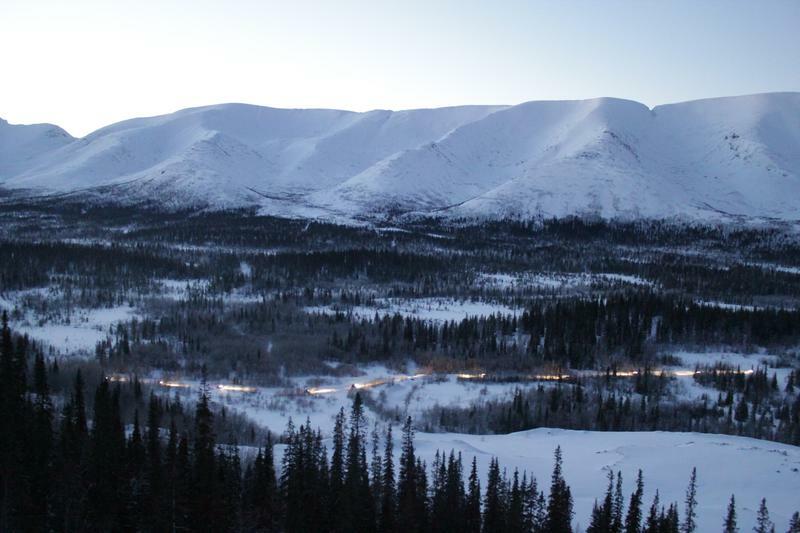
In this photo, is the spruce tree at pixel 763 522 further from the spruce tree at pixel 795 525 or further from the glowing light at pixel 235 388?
the glowing light at pixel 235 388

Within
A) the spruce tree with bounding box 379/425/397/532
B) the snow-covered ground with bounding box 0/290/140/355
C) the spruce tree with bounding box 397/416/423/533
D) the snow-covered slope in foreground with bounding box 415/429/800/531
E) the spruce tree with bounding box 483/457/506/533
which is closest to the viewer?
the spruce tree with bounding box 397/416/423/533

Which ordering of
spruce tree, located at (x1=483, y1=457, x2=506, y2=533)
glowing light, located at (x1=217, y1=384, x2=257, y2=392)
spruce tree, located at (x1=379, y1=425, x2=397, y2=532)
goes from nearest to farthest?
spruce tree, located at (x1=483, y1=457, x2=506, y2=533) < spruce tree, located at (x1=379, y1=425, x2=397, y2=532) < glowing light, located at (x1=217, y1=384, x2=257, y2=392)

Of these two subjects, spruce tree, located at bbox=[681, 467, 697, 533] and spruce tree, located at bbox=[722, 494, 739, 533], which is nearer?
spruce tree, located at bbox=[722, 494, 739, 533]

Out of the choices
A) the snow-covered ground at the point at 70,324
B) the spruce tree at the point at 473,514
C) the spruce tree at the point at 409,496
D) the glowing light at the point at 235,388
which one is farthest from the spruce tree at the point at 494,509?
the snow-covered ground at the point at 70,324

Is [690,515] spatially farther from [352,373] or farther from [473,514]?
[352,373]

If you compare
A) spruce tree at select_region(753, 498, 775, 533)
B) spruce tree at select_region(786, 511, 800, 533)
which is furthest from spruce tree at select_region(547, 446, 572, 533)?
spruce tree at select_region(786, 511, 800, 533)

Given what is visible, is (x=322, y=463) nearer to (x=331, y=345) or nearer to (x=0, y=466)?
(x=0, y=466)

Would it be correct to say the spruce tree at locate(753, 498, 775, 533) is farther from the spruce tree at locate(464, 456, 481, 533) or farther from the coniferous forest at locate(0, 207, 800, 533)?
the spruce tree at locate(464, 456, 481, 533)

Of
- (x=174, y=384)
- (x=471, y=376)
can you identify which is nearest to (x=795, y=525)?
(x=471, y=376)

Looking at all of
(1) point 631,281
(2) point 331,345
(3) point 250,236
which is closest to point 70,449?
(2) point 331,345
